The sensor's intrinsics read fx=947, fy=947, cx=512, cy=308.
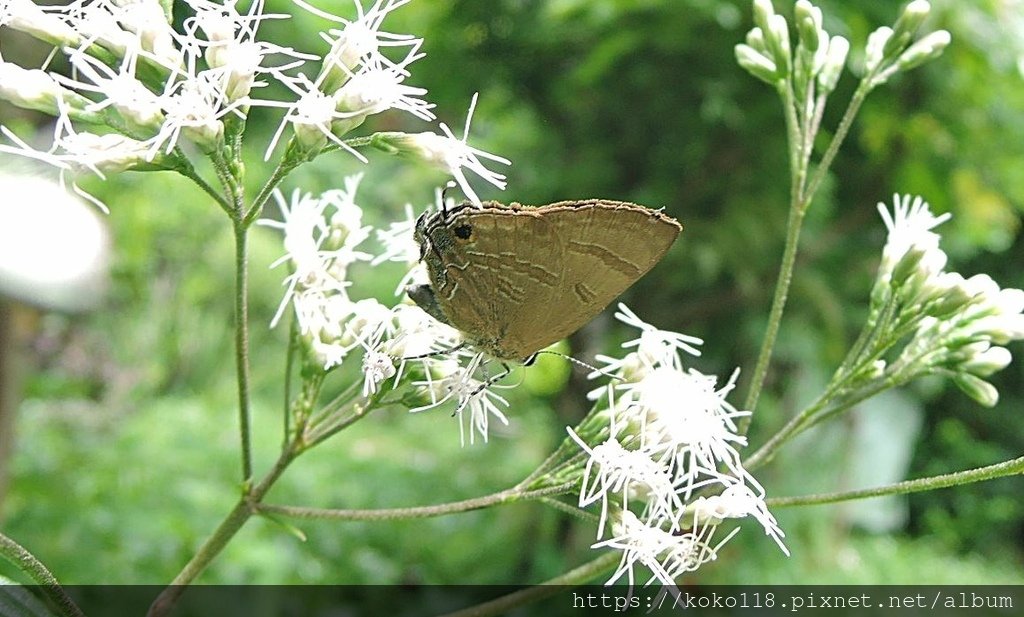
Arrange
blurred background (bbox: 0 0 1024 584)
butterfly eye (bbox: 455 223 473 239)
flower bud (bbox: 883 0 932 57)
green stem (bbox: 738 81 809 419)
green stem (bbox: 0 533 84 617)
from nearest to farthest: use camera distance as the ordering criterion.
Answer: green stem (bbox: 0 533 84 617) → butterfly eye (bbox: 455 223 473 239) → green stem (bbox: 738 81 809 419) → flower bud (bbox: 883 0 932 57) → blurred background (bbox: 0 0 1024 584)

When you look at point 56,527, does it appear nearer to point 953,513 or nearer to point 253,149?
point 253,149

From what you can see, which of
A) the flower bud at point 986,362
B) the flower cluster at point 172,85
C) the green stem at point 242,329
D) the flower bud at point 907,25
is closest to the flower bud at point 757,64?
the flower bud at point 907,25

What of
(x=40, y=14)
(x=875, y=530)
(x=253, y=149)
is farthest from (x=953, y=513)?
(x=40, y=14)

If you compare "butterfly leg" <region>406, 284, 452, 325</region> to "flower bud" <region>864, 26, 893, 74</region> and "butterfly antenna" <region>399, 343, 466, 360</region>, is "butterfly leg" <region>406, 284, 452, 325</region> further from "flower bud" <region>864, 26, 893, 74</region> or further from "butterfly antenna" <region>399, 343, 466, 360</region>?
"flower bud" <region>864, 26, 893, 74</region>

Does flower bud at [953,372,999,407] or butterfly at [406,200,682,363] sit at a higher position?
butterfly at [406,200,682,363]

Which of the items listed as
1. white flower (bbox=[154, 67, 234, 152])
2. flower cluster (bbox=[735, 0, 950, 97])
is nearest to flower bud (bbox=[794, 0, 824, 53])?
flower cluster (bbox=[735, 0, 950, 97])

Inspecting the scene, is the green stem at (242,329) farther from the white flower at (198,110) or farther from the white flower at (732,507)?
the white flower at (732,507)

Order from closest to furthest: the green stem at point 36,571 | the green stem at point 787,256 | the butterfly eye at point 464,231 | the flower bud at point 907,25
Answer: the green stem at point 36,571 → the butterfly eye at point 464,231 → the green stem at point 787,256 → the flower bud at point 907,25
